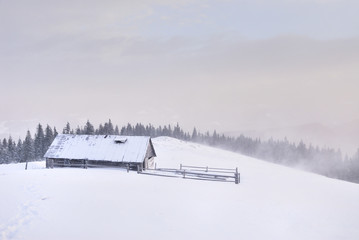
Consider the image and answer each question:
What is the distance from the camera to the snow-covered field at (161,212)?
1184cm

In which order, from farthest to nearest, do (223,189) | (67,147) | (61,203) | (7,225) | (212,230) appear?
(67,147), (223,189), (61,203), (212,230), (7,225)

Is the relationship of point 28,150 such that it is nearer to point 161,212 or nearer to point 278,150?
point 161,212

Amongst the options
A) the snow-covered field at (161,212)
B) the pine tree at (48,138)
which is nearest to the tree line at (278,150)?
the pine tree at (48,138)

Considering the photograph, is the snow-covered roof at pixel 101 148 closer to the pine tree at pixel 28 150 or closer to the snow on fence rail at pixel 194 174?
the snow on fence rail at pixel 194 174

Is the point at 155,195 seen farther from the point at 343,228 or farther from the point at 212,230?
the point at 343,228

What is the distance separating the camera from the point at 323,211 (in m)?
16.6

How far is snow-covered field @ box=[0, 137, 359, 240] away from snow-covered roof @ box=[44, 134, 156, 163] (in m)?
10.5

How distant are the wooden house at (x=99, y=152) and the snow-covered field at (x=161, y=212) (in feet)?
33.5

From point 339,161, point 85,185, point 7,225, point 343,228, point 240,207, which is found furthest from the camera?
point 339,161

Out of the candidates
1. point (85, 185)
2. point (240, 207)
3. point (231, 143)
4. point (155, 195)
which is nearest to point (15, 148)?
point (85, 185)

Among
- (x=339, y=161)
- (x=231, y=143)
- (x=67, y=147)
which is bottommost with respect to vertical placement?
(x=339, y=161)

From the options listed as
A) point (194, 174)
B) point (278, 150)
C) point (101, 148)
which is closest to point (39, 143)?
point (101, 148)

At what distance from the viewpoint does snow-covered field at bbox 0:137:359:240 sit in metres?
11.8

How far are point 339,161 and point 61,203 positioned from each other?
154 m
